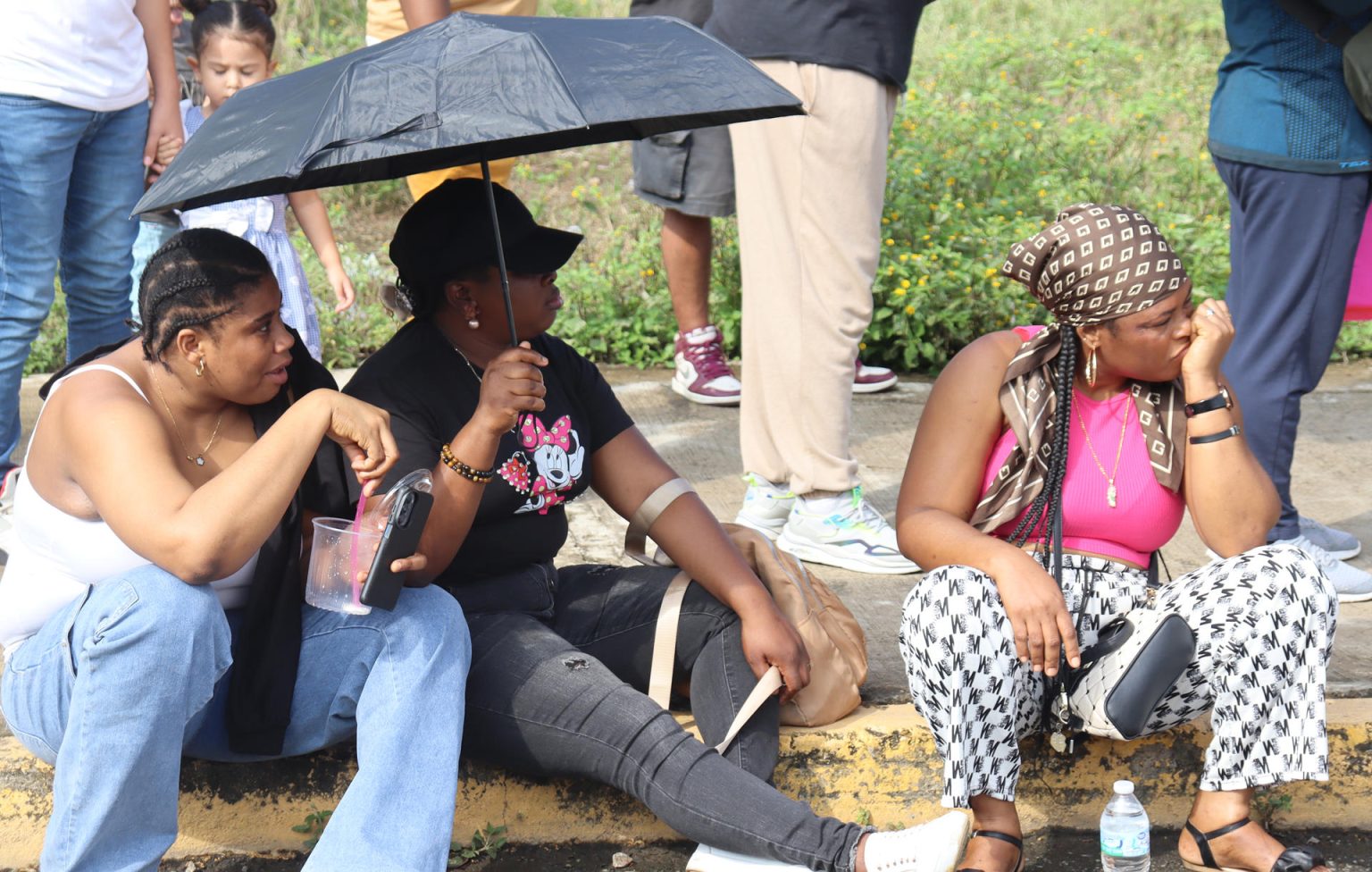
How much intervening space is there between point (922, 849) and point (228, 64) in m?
3.12

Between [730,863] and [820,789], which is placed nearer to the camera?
[730,863]

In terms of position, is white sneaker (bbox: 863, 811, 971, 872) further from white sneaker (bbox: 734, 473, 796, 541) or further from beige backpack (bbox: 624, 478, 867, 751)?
white sneaker (bbox: 734, 473, 796, 541)

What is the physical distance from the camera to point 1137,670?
2.78m

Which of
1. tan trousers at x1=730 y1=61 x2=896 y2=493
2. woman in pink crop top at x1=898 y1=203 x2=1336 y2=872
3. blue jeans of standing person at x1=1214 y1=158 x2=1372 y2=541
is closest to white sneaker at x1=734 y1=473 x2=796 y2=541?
tan trousers at x1=730 y1=61 x2=896 y2=493

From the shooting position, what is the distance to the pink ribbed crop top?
3064 mm

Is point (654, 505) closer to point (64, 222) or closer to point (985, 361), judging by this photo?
point (985, 361)

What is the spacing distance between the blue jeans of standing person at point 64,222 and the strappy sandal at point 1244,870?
123 inches

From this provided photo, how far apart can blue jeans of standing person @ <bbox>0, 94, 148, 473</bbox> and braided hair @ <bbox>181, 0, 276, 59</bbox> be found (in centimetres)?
40

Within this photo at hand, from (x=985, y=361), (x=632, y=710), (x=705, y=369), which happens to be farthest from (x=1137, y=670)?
(x=705, y=369)

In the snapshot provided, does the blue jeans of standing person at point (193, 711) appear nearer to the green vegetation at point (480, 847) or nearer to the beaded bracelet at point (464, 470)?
the beaded bracelet at point (464, 470)

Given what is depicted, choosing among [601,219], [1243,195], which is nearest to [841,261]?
[1243,195]

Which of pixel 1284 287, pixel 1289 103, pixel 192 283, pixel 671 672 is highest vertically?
pixel 1289 103

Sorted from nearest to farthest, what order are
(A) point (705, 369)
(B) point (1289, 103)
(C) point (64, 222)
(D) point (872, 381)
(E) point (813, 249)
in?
1. (B) point (1289, 103)
2. (E) point (813, 249)
3. (C) point (64, 222)
4. (A) point (705, 369)
5. (D) point (872, 381)

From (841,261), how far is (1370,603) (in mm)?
1597
